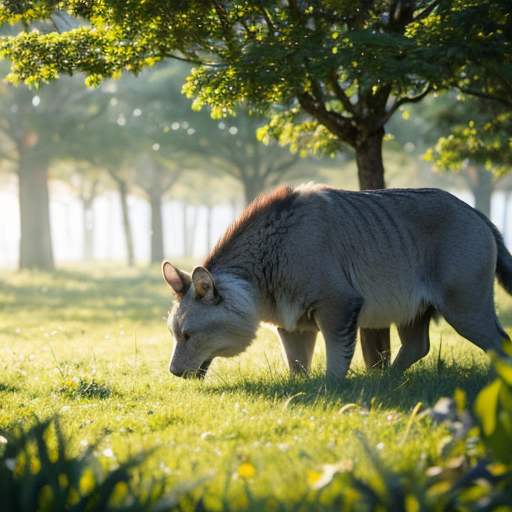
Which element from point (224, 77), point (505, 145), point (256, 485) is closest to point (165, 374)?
point (224, 77)

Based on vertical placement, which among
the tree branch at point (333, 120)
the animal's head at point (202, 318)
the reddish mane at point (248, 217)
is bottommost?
the animal's head at point (202, 318)

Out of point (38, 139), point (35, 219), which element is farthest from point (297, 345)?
point (35, 219)

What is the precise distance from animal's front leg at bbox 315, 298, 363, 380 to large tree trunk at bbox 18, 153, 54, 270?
24.7m

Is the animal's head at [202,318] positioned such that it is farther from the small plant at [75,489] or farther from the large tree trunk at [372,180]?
the small plant at [75,489]

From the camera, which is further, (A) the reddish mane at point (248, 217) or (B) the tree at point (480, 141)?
(B) the tree at point (480, 141)

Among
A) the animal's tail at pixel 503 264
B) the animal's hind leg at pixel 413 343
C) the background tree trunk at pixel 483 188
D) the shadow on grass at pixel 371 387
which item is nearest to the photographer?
the shadow on grass at pixel 371 387

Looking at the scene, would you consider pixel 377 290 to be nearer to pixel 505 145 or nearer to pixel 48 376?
pixel 48 376

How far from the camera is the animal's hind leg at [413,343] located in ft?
24.6

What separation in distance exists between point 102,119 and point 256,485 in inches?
1150

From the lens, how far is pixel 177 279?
6.80 meters

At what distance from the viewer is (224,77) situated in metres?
7.30

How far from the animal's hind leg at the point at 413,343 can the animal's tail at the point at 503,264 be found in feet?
3.24

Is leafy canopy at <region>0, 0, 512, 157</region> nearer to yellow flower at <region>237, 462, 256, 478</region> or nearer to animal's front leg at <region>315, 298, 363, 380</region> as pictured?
animal's front leg at <region>315, 298, 363, 380</region>

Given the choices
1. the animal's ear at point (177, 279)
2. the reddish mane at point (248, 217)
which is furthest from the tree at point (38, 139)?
the animal's ear at point (177, 279)
